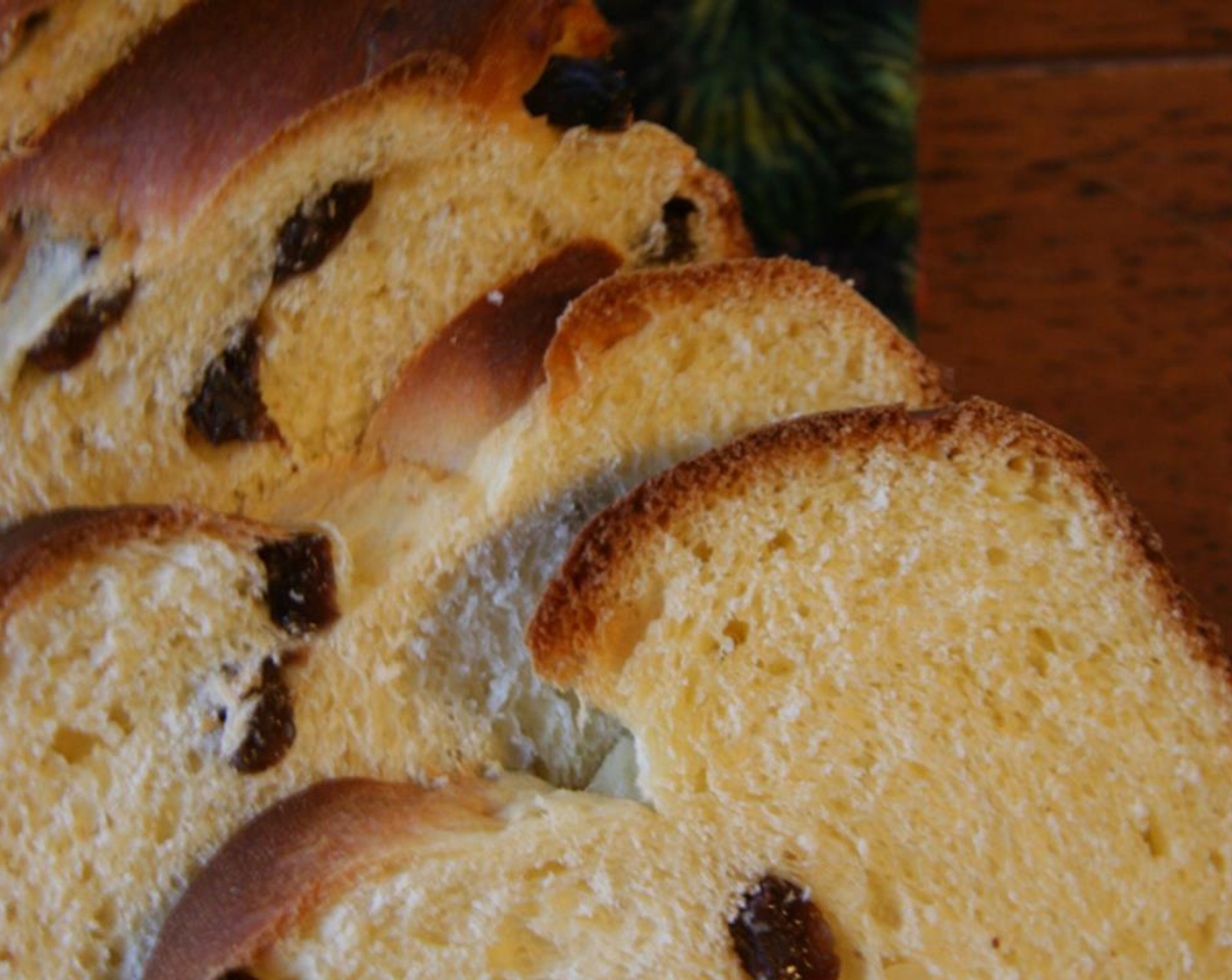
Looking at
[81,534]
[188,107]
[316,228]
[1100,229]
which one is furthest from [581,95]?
[1100,229]

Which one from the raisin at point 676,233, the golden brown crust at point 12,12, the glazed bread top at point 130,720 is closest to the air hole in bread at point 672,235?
the raisin at point 676,233

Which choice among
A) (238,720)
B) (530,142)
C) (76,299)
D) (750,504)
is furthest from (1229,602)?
(76,299)

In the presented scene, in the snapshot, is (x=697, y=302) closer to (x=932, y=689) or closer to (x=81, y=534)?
(x=932, y=689)

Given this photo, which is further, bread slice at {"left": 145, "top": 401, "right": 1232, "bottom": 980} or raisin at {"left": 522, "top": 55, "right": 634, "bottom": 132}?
raisin at {"left": 522, "top": 55, "right": 634, "bottom": 132}

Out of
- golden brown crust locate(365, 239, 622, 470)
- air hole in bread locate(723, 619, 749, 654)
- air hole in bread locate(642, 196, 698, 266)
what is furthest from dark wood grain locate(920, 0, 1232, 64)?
air hole in bread locate(723, 619, 749, 654)

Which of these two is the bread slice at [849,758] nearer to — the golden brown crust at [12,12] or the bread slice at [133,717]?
the bread slice at [133,717]

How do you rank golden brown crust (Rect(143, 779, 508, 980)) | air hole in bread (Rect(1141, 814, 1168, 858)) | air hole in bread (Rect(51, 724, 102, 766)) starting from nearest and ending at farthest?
1. golden brown crust (Rect(143, 779, 508, 980))
2. air hole in bread (Rect(51, 724, 102, 766))
3. air hole in bread (Rect(1141, 814, 1168, 858))

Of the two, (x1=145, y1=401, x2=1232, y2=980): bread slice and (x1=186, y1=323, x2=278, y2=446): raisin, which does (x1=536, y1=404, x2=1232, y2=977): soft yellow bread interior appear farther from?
(x1=186, y1=323, x2=278, y2=446): raisin
